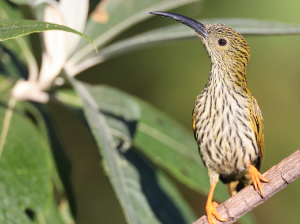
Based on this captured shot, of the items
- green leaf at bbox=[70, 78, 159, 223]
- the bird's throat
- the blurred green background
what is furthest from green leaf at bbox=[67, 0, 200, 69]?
the blurred green background

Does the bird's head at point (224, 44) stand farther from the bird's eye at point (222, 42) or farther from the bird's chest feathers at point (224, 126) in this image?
the bird's chest feathers at point (224, 126)

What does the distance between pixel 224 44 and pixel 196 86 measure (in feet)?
7.49

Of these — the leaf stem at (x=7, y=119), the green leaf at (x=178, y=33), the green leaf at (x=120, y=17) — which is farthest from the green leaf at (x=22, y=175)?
the green leaf at (x=120, y=17)

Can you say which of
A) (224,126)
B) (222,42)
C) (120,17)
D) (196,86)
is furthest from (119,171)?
(196,86)

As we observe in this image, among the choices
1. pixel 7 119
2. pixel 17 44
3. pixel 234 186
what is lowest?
pixel 234 186

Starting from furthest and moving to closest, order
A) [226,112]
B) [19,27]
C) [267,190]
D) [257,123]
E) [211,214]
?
1. [257,123]
2. [226,112]
3. [211,214]
4. [267,190]
5. [19,27]

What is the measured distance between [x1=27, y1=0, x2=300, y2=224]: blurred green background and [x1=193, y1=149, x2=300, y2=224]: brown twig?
9.12 feet

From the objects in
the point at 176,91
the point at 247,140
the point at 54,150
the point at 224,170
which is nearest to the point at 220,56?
the point at 247,140

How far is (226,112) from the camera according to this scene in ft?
8.10

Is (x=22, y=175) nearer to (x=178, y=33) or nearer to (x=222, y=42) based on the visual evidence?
(x=178, y=33)

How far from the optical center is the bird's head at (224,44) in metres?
2.59

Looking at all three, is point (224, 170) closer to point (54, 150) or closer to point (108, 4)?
point (54, 150)

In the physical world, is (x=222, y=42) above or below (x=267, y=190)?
above

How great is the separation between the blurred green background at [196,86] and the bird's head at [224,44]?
195 cm
